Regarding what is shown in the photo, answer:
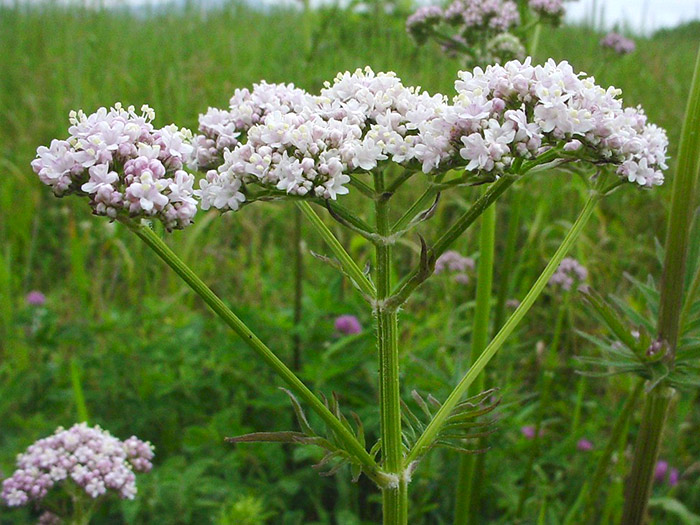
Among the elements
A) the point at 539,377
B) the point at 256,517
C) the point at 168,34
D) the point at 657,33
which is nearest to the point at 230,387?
the point at 256,517

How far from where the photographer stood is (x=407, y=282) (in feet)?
4.92

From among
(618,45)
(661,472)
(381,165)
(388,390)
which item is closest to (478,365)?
(388,390)

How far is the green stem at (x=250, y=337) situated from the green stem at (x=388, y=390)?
0.14ft

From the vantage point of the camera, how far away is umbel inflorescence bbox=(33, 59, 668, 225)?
1.42 metres

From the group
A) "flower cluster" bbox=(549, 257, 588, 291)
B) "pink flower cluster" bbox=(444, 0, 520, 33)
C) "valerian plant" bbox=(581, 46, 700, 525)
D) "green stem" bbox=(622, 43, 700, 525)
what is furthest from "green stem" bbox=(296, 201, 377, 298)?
"flower cluster" bbox=(549, 257, 588, 291)

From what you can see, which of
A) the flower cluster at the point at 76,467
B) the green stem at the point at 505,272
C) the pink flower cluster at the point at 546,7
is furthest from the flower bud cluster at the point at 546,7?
the flower cluster at the point at 76,467

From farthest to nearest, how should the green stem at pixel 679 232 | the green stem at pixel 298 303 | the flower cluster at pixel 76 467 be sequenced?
the green stem at pixel 298 303
the flower cluster at pixel 76 467
the green stem at pixel 679 232

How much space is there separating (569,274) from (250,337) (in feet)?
7.51

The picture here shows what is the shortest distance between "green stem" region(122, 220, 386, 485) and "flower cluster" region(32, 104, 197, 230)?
5 cm

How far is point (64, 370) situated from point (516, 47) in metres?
2.65

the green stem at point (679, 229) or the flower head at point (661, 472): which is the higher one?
the green stem at point (679, 229)

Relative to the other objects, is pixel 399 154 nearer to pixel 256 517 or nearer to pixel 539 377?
pixel 256 517

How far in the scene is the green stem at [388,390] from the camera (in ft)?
4.99

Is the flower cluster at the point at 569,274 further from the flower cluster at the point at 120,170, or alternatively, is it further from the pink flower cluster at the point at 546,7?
the flower cluster at the point at 120,170
